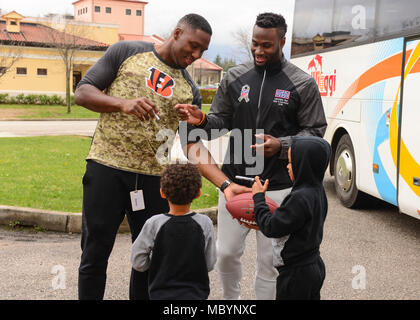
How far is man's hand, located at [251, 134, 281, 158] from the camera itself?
3.45 metres

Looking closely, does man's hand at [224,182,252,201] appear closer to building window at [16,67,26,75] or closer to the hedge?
the hedge

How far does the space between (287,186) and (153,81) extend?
3.83ft

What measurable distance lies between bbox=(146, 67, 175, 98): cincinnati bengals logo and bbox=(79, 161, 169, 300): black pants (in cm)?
57

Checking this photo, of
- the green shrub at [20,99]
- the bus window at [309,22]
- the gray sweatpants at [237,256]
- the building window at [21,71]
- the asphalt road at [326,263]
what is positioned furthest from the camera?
the building window at [21,71]

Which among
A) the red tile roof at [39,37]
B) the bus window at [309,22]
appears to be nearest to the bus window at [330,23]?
the bus window at [309,22]

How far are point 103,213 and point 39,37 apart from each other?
41.7 meters

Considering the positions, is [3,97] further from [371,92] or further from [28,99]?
[371,92]

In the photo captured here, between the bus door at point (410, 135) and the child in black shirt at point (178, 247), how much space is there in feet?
13.2

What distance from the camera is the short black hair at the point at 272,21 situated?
3550 millimetres

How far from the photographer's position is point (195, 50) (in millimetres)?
3498

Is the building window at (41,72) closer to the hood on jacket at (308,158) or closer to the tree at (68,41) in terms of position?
the tree at (68,41)

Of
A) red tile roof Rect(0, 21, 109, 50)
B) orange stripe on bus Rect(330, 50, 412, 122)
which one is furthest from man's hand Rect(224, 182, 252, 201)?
red tile roof Rect(0, 21, 109, 50)

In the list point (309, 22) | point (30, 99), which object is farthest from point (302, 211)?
point (30, 99)

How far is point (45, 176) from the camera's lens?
30.3 ft
